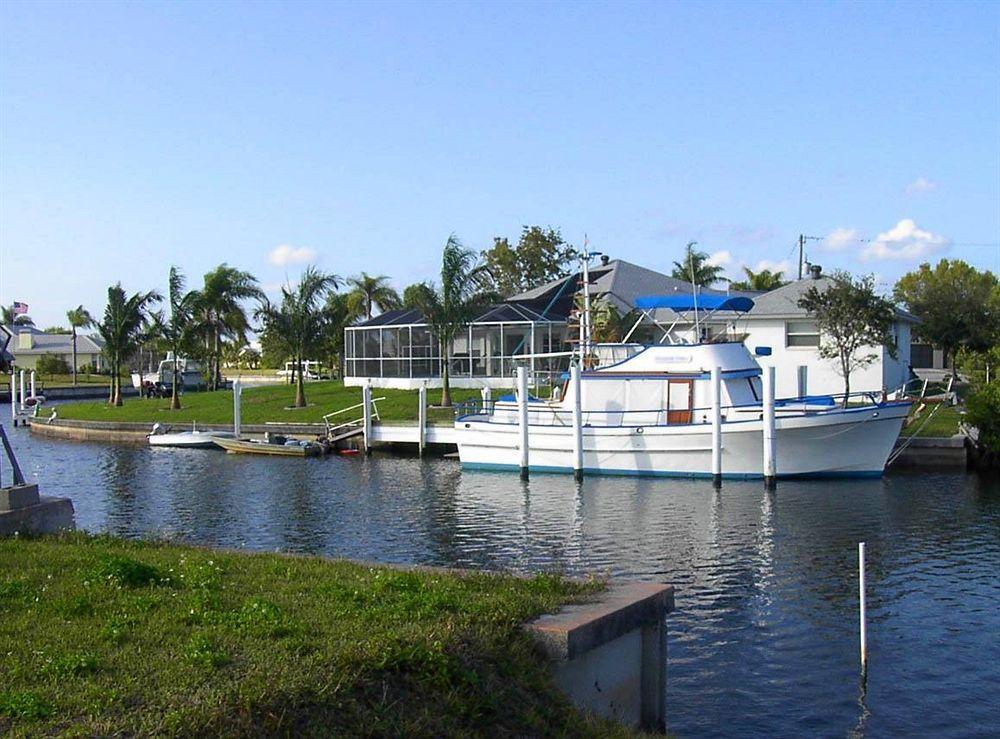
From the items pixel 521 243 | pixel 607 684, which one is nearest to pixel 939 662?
pixel 607 684

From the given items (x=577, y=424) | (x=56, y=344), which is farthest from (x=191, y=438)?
(x=56, y=344)

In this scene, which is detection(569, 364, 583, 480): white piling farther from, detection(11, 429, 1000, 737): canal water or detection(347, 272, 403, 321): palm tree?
detection(347, 272, 403, 321): palm tree

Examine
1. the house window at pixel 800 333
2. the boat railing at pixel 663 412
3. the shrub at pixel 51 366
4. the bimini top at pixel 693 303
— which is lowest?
the boat railing at pixel 663 412

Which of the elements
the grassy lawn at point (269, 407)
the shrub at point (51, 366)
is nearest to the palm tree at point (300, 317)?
the grassy lawn at point (269, 407)

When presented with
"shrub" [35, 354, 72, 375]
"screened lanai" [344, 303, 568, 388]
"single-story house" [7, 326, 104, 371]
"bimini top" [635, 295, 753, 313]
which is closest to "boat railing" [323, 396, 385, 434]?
"screened lanai" [344, 303, 568, 388]

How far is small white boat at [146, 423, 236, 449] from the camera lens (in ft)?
138

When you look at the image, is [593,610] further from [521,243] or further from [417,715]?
[521,243]

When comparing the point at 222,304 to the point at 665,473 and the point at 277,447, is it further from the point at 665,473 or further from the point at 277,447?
the point at 665,473

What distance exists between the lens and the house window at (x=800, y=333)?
4353 centimetres

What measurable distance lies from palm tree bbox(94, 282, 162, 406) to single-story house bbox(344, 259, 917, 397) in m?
11.8

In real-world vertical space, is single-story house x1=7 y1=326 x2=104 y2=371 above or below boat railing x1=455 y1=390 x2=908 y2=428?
above

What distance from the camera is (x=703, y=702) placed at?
11.3m

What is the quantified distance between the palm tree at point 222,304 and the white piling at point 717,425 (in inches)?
1437

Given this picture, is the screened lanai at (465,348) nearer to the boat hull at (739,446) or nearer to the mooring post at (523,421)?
the mooring post at (523,421)
